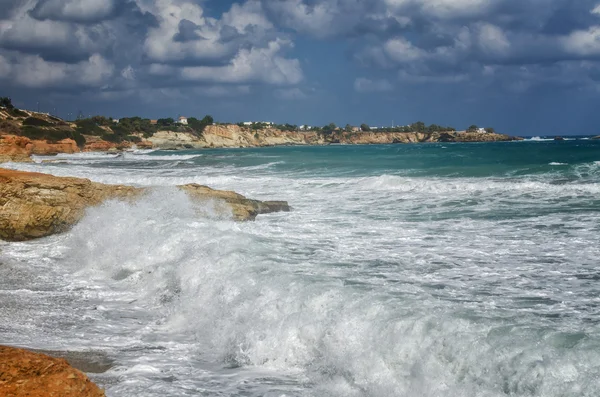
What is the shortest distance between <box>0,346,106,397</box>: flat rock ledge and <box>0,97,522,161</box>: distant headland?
30394 mm

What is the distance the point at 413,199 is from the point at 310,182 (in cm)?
854

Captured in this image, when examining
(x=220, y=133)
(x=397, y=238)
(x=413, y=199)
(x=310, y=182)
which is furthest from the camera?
(x=220, y=133)

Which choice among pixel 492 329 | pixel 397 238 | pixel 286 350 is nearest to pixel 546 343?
pixel 492 329

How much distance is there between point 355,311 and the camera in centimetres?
626

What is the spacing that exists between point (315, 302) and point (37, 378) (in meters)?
3.62

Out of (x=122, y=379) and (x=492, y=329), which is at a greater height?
(x=492, y=329)

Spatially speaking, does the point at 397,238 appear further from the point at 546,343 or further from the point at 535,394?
the point at 535,394

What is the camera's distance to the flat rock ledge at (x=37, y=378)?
3.45m

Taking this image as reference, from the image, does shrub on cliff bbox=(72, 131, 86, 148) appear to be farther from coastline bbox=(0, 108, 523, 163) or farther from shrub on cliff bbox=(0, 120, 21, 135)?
shrub on cliff bbox=(0, 120, 21, 135)

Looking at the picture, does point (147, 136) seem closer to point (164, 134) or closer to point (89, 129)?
point (164, 134)

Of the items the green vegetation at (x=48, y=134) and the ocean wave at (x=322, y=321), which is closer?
the ocean wave at (x=322, y=321)

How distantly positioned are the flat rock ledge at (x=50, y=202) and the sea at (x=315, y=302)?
38 centimetres

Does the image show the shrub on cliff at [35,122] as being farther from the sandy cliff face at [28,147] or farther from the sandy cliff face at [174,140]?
the sandy cliff face at [174,140]

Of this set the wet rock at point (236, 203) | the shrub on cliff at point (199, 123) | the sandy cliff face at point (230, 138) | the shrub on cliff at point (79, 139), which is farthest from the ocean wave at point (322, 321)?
the shrub on cliff at point (199, 123)
